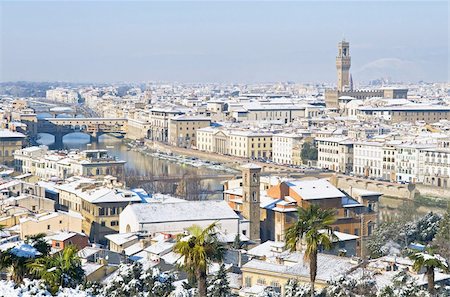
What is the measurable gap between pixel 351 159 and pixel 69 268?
64.1 feet

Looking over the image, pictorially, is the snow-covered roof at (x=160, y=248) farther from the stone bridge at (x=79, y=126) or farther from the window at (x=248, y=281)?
the stone bridge at (x=79, y=126)

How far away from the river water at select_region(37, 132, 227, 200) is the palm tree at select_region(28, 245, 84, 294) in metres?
10.9

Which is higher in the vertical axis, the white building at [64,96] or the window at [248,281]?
the window at [248,281]

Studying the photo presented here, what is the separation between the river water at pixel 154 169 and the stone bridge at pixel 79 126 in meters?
0.36

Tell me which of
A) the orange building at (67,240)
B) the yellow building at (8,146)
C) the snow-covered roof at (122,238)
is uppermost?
the orange building at (67,240)

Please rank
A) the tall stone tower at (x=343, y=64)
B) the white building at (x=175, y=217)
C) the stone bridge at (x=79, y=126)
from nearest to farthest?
the white building at (x=175, y=217) < the stone bridge at (x=79, y=126) < the tall stone tower at (x=343, y=64)

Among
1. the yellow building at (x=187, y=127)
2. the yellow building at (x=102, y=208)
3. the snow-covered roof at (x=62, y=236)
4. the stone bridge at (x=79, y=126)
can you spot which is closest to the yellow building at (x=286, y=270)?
the snow-covered roof at (x=62, y=236)

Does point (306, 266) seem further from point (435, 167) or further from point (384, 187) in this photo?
point (435, 167)

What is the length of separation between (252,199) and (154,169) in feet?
42.2

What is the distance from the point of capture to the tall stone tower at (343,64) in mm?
47250

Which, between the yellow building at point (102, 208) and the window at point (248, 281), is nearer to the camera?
the window at point (248, 281)

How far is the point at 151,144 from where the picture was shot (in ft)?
112

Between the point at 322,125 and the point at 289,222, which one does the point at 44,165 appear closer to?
the point at 289,222

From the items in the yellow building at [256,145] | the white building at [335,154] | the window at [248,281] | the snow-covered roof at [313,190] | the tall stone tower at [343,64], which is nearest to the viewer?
the window at [248,281]
